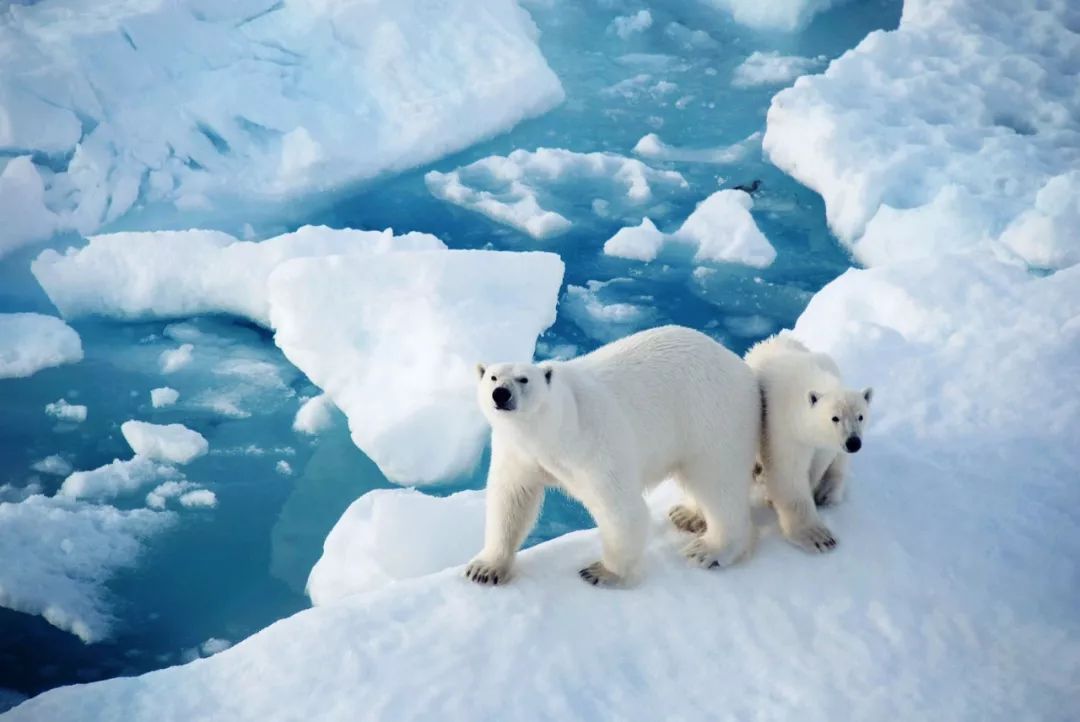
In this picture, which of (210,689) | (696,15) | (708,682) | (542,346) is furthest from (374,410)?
(696,15)

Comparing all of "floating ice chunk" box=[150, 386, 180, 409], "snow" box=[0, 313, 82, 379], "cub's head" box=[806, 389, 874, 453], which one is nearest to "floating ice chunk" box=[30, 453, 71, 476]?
"floating ice chunk" box=[150, 386, 180, 409]

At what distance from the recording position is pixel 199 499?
4574mm

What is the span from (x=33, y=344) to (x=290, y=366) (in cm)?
142

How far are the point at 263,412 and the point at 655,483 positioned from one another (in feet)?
9.89

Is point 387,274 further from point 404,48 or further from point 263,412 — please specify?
Result: point 404,48

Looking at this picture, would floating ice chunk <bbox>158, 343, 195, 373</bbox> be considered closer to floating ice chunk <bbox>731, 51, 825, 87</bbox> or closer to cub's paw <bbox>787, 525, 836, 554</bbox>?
cub's paw <bbox>787, 525, 836, 554</bbox>

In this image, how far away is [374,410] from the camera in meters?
4.81

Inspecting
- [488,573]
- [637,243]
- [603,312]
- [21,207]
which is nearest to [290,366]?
[603,312]

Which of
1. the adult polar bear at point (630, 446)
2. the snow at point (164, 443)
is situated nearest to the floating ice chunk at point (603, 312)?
the snow at point (164, 443)

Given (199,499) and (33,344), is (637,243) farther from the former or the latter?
(33,344)

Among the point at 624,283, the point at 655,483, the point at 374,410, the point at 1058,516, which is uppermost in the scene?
the point at 655,483

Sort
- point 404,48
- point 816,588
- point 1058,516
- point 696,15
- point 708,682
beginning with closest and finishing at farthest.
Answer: point 708,682
point 816,588
point 1058,516
point 404,48
point 696,15

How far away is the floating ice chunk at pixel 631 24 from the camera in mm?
9875

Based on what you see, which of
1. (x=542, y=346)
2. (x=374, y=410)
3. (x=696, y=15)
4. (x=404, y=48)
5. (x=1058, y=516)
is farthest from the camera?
(x=696, y=15)
